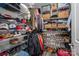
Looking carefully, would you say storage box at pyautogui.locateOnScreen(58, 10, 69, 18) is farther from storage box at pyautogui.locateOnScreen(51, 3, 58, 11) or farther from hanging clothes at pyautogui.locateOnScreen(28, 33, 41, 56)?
hanging clothes at pyautogui.locateOnScreen(28, 33, 41, 56)

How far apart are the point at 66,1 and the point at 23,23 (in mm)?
484

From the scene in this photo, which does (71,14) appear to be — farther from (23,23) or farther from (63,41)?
(23,23)

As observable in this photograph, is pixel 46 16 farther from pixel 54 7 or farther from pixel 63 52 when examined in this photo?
pixel 63 52

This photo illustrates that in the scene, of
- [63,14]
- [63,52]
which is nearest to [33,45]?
[63,52]

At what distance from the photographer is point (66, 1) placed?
166 centimetres

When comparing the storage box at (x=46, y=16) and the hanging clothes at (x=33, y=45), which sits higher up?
the storage box at (x=46, y=16)

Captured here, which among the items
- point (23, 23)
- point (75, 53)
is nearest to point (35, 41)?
point (23, 23)

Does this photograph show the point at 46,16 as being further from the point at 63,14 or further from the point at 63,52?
the point at 63,52

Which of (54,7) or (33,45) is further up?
(54,7)

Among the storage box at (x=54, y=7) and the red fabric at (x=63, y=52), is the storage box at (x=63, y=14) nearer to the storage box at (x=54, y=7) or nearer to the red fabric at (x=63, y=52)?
the storage box at (x=54, y=7)

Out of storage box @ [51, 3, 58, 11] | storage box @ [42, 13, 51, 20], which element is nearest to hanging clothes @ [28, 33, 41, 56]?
storage box @ [42, 13, 51, 20]

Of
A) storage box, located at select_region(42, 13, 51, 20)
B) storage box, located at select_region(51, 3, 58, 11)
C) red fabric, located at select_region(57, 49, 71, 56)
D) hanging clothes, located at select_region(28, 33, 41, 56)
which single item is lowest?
red fabric, located at select_region(57, 49, 71, 56)

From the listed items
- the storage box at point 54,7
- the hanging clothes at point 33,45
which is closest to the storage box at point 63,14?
the storage box at point 54,7

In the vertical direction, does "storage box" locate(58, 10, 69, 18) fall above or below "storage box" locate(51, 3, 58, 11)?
below
